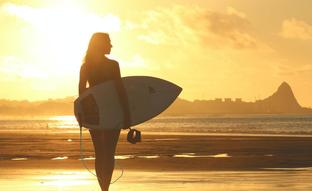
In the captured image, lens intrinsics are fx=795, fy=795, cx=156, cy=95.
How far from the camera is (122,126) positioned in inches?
438

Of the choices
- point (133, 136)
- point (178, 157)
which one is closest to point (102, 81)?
point (133, 136)

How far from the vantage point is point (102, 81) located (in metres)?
11.2

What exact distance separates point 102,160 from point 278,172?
864 centimetres

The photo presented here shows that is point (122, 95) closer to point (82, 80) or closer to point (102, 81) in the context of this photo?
point (102, 81)

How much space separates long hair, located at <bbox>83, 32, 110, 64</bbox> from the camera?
37.0 feet

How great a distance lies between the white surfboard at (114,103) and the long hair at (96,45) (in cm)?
43

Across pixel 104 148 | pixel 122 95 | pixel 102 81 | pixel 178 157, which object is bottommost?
pixel 178 157

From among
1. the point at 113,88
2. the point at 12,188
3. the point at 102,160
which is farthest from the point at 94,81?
Answer: the point at 12,188

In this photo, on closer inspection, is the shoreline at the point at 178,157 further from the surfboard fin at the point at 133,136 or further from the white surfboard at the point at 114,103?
the surfboard fin at the point at 133,136

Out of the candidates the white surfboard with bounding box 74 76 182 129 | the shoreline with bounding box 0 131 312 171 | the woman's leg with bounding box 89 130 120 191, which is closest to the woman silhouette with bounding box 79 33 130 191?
the woman's leg with bounding box 89 130 120 191

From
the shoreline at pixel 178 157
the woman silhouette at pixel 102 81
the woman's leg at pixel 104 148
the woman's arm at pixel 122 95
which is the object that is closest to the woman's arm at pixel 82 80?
the woman silhouette at pixel 102 81

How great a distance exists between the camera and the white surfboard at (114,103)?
11.2 meters

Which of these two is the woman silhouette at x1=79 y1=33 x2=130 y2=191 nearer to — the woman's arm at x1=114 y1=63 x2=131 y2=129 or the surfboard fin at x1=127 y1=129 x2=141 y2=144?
the woman's arm at x1=114 y1=63 x2=131 y2=129

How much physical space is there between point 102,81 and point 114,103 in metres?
0.67
